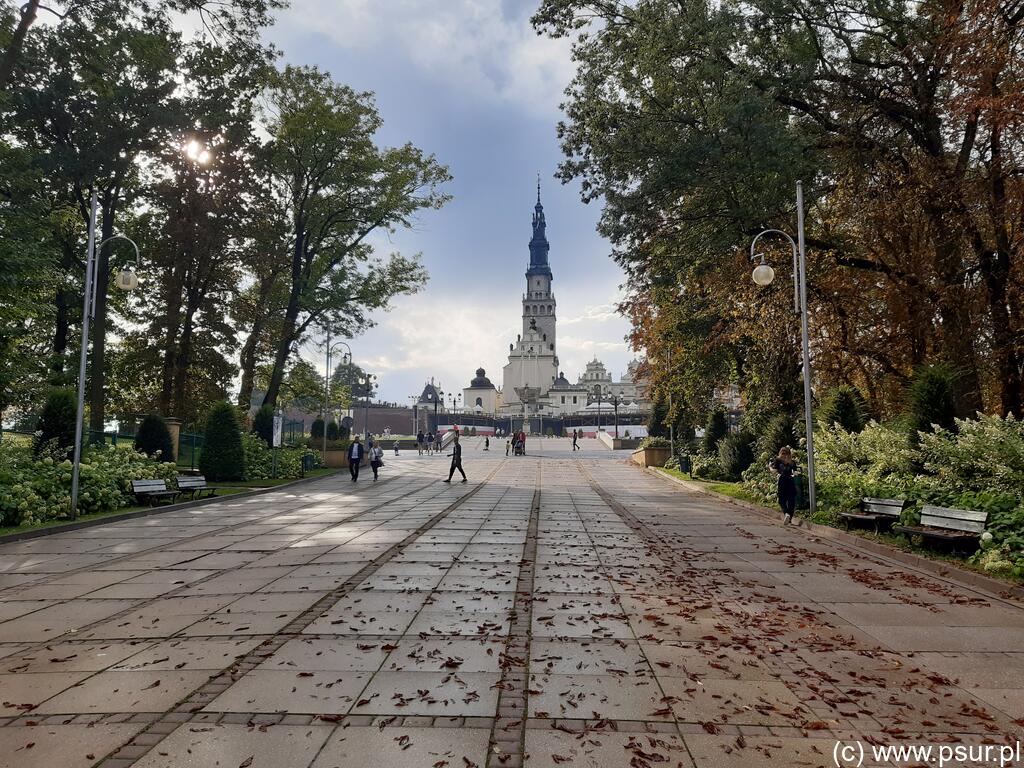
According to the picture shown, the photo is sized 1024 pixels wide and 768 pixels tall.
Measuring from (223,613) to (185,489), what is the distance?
12700 mm

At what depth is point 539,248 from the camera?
158 meters

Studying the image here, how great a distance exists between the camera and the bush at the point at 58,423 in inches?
637

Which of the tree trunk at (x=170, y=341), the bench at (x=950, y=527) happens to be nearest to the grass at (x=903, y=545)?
the bench at (x=950, y=527)

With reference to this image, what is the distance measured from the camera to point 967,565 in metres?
8.59

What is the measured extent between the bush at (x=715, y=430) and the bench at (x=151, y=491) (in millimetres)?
21677

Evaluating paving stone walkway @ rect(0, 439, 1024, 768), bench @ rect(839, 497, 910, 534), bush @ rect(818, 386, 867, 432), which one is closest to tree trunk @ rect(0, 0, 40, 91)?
paving stone walkway @ rect(0, 439, 1024, 768)

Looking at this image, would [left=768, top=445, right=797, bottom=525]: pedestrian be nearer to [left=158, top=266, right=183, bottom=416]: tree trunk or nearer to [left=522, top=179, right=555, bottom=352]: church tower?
[left=158, top=266, right=183, bottom=416]: tree trunk

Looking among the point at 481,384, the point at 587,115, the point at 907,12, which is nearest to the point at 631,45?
the point at 587,115

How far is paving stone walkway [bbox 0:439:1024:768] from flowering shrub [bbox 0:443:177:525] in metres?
2.44

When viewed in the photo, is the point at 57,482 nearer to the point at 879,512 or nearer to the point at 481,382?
the point at 879,512

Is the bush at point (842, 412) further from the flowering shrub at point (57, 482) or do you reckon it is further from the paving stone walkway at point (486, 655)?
the flowering shrub at point (57, 482)

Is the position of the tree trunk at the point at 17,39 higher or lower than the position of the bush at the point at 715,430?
higher

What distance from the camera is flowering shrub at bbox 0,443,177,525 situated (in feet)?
41.7

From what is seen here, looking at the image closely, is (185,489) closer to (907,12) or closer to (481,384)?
(907,12)
